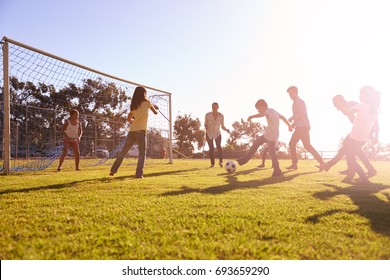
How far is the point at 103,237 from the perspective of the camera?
92.4 inches

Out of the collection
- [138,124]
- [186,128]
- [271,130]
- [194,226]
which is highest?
[186,128]

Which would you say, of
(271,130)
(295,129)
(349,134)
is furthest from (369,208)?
(295,129)

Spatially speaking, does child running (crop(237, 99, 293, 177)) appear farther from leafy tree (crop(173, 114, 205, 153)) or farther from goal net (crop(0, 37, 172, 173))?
leafy tree (crop(173, 114, 205, 153))

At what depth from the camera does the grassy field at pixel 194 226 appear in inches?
81.4

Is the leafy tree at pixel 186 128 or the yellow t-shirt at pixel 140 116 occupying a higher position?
the leafy tree at pixel 186 128

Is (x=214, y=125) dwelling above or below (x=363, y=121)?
above

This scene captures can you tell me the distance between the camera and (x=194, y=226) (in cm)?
268

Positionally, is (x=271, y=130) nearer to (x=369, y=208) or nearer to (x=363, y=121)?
(x=363, y=121)

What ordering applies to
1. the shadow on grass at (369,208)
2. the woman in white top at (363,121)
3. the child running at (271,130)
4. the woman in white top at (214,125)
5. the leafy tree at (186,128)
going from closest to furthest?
the shadow on grass at (369,208) < the woman in white top at (363,121) < the child running at (271,130) < the woman in white top at (214,125) < the leafy tree at (186,128)

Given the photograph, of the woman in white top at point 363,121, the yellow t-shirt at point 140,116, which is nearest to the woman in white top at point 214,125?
the yellow t-shirt at point 140,116

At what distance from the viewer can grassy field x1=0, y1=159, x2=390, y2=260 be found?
2.07m

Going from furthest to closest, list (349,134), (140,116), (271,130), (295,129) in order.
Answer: (295,129)
(271,130)
(140,116)
(349,134)

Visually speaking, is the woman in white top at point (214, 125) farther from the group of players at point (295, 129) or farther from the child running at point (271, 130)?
the child running at point (271, 130)

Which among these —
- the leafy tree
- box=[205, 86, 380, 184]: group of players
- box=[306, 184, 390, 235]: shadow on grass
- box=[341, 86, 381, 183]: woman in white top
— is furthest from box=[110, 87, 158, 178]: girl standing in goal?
the leafy tree
